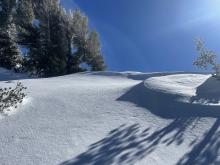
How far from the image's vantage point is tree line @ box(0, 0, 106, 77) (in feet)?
65.4

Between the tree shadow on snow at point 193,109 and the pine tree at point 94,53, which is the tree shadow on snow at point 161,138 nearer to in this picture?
the tree shadow on snow at point 193,109

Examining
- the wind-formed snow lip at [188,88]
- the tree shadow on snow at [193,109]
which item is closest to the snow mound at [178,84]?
the wind-formed snow lip at [188,88]

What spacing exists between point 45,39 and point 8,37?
2062 millimetres

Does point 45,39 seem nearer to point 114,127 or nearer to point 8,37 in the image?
point 8,37

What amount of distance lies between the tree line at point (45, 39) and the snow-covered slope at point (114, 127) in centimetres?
1209

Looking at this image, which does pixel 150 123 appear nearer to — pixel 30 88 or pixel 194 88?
pixel 194 88

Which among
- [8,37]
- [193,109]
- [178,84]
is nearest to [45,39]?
[8,37]

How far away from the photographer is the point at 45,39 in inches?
821

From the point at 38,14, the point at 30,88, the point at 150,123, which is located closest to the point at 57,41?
the point at 38,14

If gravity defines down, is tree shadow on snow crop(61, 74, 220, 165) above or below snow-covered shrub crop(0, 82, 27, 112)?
below

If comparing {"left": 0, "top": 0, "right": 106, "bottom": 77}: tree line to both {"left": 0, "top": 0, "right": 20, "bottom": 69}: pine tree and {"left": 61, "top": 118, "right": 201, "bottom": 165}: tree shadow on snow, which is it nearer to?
{"left": 0, "top": 0, "right": 20, "bottom": 69}: pine tree

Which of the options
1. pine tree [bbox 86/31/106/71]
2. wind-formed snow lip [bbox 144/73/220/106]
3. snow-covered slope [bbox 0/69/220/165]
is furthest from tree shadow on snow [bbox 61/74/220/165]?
pine tree [bbox 86/31/106/71]

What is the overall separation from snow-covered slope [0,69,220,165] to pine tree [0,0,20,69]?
1187 centimetres

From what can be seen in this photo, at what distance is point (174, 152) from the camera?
498 centimetres
